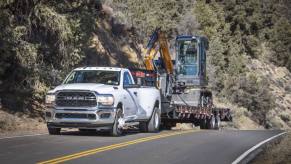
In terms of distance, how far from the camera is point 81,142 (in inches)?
610

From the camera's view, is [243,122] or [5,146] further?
[243,122]

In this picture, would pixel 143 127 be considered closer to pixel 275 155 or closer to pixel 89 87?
pixel 89 87

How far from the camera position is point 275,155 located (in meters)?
14.5

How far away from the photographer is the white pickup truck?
17094mm

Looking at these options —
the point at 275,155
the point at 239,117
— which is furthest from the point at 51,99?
the point at 239,117

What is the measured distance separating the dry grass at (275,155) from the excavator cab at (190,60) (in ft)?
37.2

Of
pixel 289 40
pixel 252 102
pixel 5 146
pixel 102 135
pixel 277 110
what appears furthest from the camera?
pixel 289 40

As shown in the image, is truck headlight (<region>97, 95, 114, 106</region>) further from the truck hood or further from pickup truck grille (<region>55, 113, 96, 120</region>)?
pickup truck grille (<region>55, 113, 96, 120</region>)

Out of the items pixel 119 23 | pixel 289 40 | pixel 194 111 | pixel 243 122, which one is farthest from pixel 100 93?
pixel 289 40

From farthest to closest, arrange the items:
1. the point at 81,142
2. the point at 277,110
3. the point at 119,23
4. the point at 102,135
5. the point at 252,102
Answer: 1. the point at 277,110
2. the point at 252,102
3. the point at 119,23
4. the point at 102,135
5. the point at 81,142

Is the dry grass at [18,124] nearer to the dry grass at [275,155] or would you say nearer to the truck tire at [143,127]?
the truck tire at [143,127]

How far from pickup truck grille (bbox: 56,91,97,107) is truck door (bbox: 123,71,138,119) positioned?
1.67m

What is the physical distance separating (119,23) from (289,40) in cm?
Result: 4442

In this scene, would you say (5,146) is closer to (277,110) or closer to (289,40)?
(277,110)
